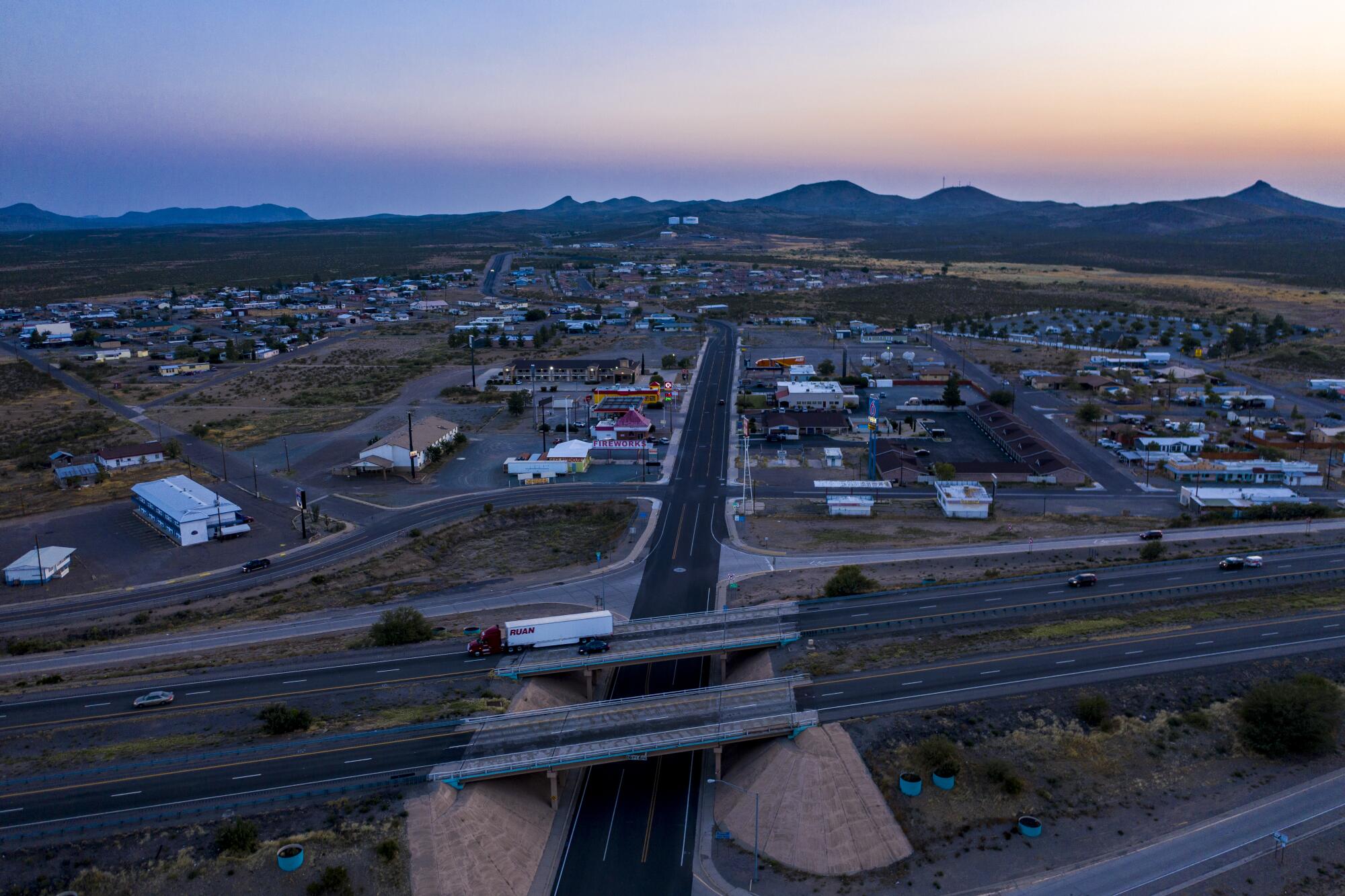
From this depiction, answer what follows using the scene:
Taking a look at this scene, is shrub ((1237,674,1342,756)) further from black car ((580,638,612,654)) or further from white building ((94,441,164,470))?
white building ((94,441,164,470))

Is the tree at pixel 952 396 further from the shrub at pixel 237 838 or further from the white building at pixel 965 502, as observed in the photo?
the shrub at pixel 237 838

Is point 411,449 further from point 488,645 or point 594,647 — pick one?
point 594,647

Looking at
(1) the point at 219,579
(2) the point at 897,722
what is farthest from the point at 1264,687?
(1) the point at 219,579

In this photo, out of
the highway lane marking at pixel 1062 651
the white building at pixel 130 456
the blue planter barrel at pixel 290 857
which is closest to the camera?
the blue planter barrel at pixel 290 857

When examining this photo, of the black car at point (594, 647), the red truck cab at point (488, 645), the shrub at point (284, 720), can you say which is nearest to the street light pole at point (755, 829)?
the black car at point (594, 647)

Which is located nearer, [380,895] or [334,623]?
[380,895]

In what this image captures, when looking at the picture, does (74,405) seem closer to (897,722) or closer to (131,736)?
(131,736)
